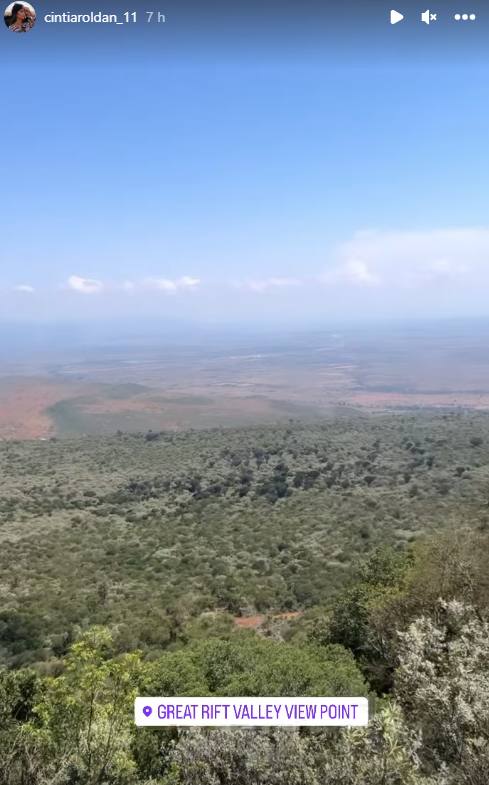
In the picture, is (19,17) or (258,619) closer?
(19,17)

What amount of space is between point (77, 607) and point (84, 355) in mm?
75908

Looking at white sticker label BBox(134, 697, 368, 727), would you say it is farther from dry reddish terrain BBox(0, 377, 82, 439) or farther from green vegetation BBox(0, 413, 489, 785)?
dry reddish terrain BBox(0, 377, 82, 439)

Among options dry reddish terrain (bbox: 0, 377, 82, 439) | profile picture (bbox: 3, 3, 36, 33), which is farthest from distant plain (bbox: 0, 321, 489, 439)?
profile picture (bbox: 3, 3, 36, 33)

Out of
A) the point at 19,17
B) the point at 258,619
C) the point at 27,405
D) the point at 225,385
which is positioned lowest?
the point at 258,619

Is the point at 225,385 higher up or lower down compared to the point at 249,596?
higher up

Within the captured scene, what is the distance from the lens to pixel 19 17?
4250 mm

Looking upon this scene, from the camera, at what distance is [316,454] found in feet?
123

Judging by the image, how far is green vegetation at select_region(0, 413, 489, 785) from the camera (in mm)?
4961

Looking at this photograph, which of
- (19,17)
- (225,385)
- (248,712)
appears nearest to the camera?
(19,17)

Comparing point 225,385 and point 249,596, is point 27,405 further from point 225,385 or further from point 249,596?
point 249,596

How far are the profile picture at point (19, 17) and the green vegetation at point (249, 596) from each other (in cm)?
563

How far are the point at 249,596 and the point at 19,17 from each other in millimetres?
16581

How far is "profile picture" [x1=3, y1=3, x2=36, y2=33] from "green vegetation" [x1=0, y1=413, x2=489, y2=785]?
5.63 metres

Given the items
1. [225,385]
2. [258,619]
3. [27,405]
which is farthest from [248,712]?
[225,385]
